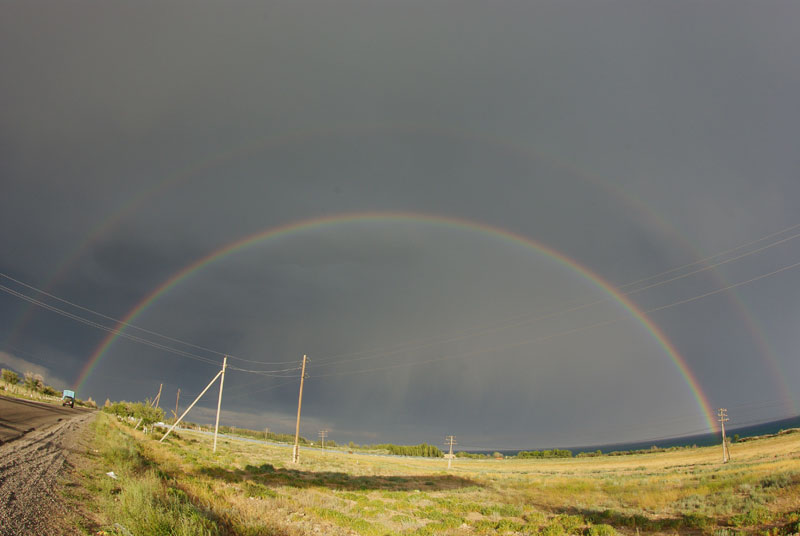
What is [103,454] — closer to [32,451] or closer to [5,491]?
[32,451]

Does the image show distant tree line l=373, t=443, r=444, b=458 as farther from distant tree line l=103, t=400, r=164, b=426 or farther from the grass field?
the grass field

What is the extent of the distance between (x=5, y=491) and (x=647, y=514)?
25109mm

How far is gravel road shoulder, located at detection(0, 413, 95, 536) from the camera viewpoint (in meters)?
9.11

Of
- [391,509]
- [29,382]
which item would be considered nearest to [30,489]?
[391,509]

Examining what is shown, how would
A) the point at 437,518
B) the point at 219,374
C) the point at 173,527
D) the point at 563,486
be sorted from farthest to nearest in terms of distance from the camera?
1. the point at 219,374
2. the point at 563,486
3. the point at 437,518
4. the point at 173,527

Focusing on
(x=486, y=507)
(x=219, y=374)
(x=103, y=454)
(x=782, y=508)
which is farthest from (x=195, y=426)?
(x=782, y=508)

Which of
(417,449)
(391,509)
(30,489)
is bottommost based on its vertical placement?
(417,449)

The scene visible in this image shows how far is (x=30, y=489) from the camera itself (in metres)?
12.2

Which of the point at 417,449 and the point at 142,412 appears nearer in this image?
the point at 142,412

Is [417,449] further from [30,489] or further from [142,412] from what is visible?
[30,489]

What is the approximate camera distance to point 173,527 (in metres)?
9.12

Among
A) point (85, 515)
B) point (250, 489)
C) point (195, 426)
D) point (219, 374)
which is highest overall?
point (219, 374)

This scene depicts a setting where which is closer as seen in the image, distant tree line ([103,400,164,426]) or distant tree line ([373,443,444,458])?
distant tree line ([103,400,164,426])

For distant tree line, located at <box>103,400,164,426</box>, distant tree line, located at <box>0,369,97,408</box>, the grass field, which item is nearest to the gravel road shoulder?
the grass field
